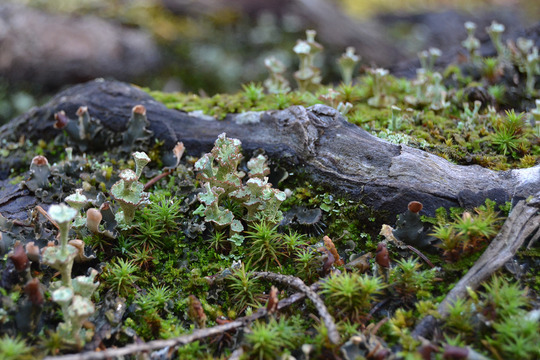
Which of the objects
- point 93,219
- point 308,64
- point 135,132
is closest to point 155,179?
point 135,132

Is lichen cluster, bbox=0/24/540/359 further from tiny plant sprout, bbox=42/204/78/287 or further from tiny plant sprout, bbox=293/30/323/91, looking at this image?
tiny plant sprout, bbox=293/30/323/91

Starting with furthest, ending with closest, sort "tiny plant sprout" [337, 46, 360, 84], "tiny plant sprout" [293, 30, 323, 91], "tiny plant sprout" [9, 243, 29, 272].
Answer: "tiny plant sprout" [337, 46, 360, 84] < "tiny plant sprout" [293, 30, 323, 91] < "tiny plant sprout" [9, 243, 29, 272]

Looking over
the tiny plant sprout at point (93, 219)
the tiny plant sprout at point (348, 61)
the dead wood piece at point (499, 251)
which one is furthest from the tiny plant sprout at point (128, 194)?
the tiny plant sprout at point (348, 61)

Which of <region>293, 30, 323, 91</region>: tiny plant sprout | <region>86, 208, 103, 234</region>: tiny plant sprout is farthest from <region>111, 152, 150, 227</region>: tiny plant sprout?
<region>293, 30, 323, 91</region>: tiny plant sprout

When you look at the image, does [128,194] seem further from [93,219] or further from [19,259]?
[19,259]

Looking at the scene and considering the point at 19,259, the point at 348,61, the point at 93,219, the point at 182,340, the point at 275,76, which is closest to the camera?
the point at 182,340

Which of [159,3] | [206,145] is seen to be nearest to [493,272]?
[206,145]
